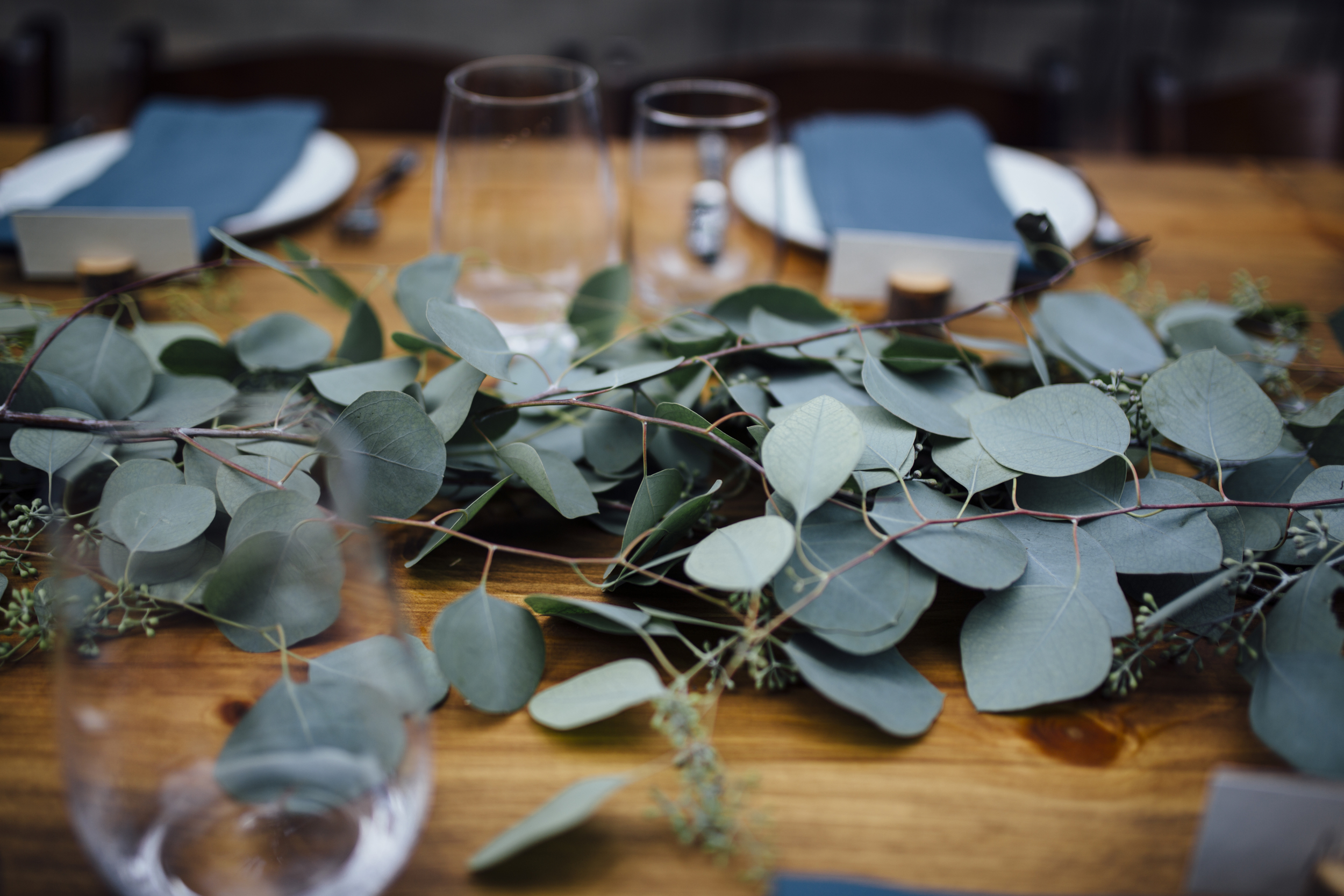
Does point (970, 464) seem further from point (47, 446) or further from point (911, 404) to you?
point (47, 446)

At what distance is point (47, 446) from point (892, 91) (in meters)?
1.10

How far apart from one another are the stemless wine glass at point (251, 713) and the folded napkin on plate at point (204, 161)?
1.74 feet

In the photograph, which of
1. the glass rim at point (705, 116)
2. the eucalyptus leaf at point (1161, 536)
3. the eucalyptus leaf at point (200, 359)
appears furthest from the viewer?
the glass rim at point (705, 116)

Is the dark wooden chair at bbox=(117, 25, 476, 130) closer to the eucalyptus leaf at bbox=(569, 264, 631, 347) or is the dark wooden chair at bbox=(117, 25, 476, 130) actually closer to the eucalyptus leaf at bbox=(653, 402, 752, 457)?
the eucalyptus leaf at bbox=(569, 264, 631, 347)

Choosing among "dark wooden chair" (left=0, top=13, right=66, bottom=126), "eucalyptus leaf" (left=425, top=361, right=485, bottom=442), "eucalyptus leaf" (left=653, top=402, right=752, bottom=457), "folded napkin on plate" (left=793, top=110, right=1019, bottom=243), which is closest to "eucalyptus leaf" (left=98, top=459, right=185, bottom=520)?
"eucalyptus leaf" (left=425, top=361, right=485, bottom=442)

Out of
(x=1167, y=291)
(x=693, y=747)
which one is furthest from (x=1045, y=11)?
(x=693, y=747)

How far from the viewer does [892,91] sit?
1.18 m

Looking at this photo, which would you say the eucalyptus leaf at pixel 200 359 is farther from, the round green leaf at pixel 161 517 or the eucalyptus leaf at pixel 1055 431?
the eucalyptus leaf at pixel 1055 431

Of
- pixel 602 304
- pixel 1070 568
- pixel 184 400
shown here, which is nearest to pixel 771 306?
pixel 602 304

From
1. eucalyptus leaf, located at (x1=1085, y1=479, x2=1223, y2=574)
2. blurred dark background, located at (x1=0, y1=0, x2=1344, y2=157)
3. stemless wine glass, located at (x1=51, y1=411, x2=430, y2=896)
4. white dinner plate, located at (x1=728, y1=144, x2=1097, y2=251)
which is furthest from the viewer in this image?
blurred dark background, located at (x1=0, y1=0, x2=1344, y2=157)

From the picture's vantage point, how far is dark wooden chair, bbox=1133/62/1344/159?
3.56 feet

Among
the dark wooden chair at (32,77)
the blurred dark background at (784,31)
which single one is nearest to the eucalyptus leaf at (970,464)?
the dark wooden chair at (32,77)

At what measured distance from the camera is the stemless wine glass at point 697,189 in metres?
0.61

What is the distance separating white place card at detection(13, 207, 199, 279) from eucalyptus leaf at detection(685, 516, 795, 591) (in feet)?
1.74
